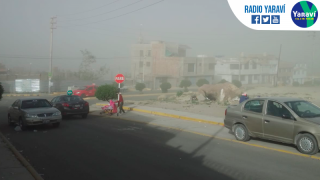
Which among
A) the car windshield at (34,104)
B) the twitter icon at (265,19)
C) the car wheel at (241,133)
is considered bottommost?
the car wheel at (241,133)

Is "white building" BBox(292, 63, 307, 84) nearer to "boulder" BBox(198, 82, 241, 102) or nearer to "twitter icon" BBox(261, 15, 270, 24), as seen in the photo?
"boulder" BBox(198, 82, 241, 102)

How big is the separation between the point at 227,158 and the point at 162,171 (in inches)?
83.8

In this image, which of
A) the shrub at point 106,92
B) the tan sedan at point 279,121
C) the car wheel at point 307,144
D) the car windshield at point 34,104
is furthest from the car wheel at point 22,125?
the car wheel at point 307,144

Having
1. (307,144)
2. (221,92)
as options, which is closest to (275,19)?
(221,92)

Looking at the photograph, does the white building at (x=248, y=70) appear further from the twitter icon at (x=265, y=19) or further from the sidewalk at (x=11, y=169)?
the sidewalk at (x=11, y=169)

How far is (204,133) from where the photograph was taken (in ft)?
39.8

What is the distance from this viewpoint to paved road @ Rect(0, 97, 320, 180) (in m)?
6.78

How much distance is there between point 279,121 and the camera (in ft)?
29.8

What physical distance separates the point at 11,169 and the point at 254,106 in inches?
299

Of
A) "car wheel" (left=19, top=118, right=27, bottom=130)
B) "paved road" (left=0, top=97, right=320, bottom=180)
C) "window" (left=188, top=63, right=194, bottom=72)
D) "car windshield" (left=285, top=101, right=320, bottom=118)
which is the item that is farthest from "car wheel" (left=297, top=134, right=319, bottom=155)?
"window" (left=188, top=63, right=194, bottom=72)

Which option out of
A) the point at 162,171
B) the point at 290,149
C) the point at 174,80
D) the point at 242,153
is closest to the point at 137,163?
the point at 162,171

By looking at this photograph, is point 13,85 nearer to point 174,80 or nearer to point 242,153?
point 174,80

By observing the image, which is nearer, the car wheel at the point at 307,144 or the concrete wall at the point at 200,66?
the car wheel at the point at 307,144

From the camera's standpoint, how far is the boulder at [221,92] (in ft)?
87.6
